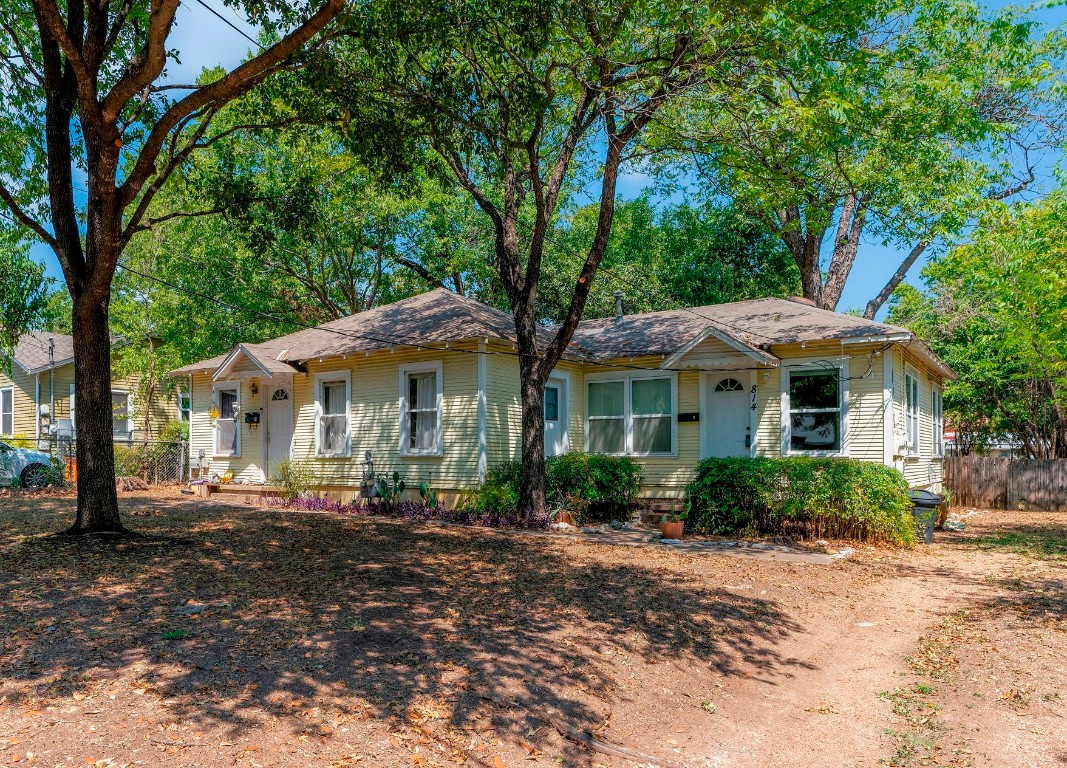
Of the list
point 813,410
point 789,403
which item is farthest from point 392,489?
point 813,410

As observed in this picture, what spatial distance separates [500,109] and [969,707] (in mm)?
9432

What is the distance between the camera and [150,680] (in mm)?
4629

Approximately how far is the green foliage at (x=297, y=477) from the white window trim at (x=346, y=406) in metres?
0.40

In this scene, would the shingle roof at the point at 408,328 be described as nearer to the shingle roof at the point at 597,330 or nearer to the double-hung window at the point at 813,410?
the shingle roof at the point at 597,330

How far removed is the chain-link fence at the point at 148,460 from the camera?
20.2 meters

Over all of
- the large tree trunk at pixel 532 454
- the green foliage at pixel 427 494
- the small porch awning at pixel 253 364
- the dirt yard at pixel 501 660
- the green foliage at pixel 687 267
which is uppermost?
the green foliage at pixel 687 267

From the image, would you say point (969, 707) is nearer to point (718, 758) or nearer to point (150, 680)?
point (718, 758)

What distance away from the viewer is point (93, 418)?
8.80 meters

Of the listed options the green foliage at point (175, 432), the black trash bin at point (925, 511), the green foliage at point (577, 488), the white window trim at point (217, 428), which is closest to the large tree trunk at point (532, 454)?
the green foliage at point (577, 488)

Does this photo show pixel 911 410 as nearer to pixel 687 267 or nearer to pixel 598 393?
pixel 598 393

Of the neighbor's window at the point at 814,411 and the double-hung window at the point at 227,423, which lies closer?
the neighbor's window at the point at 814,411

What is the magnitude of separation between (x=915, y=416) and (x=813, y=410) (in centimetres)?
401

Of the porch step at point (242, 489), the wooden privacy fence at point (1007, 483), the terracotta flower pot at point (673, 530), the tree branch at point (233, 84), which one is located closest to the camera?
the tree branch at point (233, 84)

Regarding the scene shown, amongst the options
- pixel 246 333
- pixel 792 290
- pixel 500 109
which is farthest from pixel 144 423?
pixel 792 290
